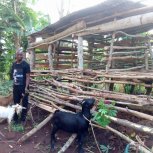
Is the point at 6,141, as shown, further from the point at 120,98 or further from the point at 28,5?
the point at 28,5

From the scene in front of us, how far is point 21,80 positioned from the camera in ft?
19.5

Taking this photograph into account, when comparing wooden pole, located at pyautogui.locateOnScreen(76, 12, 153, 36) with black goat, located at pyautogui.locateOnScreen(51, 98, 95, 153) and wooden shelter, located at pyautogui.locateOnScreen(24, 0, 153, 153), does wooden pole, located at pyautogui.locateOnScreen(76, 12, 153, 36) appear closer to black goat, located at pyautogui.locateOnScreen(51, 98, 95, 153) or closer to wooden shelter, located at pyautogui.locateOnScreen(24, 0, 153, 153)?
wooden shelter, located at pyautogui.locateOnScreen(24, 0, 153, 153)

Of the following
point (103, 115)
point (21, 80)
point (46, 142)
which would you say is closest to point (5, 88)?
point (21, 80)

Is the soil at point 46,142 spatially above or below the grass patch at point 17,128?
below

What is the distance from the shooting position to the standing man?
5879 millimetres

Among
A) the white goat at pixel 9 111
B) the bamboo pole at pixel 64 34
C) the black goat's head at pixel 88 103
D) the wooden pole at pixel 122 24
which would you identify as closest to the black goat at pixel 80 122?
the black goat's head at pixel 88 103

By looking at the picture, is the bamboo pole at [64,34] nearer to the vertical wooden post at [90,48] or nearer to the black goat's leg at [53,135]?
the vertical wooden post at [90,48]

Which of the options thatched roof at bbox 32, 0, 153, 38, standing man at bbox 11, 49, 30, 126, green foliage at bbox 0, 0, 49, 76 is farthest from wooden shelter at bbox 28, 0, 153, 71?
standing man at bbox 11, 49, 30, 126

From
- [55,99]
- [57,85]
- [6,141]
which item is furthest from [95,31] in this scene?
[6,141]

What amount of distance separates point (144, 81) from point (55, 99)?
193cm

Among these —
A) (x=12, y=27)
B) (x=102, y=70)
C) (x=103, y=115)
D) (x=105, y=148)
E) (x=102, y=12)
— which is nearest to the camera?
(x=103, y=115)

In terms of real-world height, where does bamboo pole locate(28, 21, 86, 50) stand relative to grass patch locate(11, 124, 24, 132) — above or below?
above

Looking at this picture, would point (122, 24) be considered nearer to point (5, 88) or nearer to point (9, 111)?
point (9, 111)

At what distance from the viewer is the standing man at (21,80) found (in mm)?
5879
